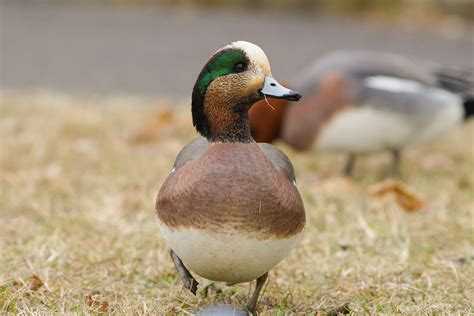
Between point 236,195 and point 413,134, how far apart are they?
2.79 m

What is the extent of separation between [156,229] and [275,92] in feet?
4.62

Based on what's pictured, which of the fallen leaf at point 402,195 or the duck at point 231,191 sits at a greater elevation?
the duck at point 231,191

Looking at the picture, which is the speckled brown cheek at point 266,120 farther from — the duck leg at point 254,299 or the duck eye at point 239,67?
the duck eye at point 239,67

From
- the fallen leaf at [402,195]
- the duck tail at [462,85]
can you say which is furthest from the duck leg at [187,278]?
the duck tail at [462,85]

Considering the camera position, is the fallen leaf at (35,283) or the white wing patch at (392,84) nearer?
the fallen leaf at (35,283)

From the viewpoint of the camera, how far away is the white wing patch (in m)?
5.02

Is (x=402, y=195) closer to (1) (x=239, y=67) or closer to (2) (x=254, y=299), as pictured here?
(2) (x=254, y=299)

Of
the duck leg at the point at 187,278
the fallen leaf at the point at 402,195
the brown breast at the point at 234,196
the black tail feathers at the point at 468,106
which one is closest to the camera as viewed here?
the brown breast at the point at 234,196

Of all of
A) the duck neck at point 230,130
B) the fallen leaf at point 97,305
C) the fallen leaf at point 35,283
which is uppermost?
the duck neck at point 230,130

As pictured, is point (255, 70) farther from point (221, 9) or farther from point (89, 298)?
point (221, 9)

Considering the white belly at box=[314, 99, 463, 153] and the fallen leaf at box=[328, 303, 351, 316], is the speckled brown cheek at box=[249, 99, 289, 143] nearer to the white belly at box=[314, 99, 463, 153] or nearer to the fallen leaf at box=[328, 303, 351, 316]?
the white belly at box=[314, 99, 463, 153]

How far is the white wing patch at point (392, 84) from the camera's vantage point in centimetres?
502

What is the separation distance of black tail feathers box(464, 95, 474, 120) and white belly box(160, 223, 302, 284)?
2.82m

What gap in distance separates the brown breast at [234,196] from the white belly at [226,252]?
0.02 metres
